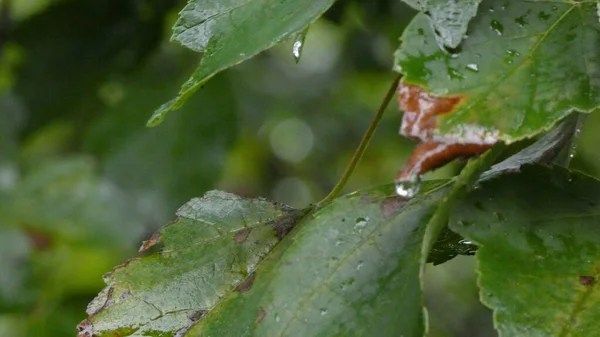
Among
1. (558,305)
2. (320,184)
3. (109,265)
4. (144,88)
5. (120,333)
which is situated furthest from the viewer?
(320,184)

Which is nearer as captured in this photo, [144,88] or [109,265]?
[144,88]

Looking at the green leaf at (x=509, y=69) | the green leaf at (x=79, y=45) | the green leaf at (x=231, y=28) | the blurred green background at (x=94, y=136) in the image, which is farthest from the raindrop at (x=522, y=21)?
the green leaf at (x=79, y=45)

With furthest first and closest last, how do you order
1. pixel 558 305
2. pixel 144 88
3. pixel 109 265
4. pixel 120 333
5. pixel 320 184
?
pixel 320 184
pixel 109 265
pixel 144 88
pixel 120 333
pixel 558 305

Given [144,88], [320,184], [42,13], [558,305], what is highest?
[42,13]

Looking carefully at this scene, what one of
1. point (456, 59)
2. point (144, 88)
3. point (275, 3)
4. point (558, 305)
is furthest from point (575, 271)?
point (144, 88)

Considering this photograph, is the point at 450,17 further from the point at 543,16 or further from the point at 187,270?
the point at 187,270

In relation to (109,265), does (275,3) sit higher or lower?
higher

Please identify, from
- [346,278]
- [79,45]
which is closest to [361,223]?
[346,278]

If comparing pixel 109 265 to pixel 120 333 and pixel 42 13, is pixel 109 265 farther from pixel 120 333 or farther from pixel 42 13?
pixel 120 333
